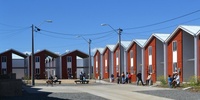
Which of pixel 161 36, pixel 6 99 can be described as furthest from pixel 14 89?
pixel 161 36

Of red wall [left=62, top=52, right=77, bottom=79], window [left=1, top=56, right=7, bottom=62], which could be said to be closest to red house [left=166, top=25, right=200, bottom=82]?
red wall [left=62, top=52, right=77, bottom=79]

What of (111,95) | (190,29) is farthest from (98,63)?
(111,95)

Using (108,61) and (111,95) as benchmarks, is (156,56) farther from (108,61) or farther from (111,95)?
(111,95)

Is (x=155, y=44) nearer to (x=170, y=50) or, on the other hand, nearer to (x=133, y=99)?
(x=170, y=50)

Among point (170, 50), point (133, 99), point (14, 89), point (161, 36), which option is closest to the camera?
point (133, 99)

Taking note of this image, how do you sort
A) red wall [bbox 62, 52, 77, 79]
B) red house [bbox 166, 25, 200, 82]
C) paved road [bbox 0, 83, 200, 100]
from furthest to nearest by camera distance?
1. red wall [bbox 62, 52, 77, 79]
2. red house [bbox 166, 25, 200, 82]
3. paved road [bbox 0, 83, 200, 100]

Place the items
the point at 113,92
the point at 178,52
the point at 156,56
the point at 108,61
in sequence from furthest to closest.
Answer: the point at 108,61, the point at 156,56, the point at 178,52, the point at 113,92

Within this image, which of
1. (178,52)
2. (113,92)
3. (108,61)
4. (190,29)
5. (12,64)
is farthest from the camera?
(12,64)

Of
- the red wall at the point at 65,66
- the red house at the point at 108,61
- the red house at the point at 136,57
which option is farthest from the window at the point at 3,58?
the red house at the point at 136,57

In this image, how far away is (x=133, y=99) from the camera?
21.2 m

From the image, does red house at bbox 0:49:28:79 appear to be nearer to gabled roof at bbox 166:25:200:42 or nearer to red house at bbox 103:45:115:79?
red house at bbox 103:45:115:79

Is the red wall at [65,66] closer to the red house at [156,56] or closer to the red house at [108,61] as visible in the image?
the red house at [108,61]

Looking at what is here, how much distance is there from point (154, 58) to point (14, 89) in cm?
2559

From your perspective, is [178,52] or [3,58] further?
[3,58]
